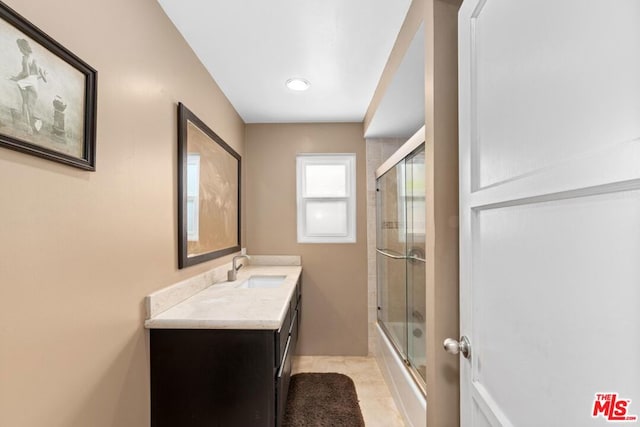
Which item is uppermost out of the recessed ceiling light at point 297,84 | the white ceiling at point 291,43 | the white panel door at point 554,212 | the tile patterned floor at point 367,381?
the white ceiling at point 291,43

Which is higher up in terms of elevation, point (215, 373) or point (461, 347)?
point (461, 347)

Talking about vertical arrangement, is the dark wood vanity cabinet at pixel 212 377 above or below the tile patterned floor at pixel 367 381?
above

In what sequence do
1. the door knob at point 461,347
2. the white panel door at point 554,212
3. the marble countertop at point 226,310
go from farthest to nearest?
the marble countertop at point 226,310 → the door knob at point 461,347 → the white panel door at point 554,212

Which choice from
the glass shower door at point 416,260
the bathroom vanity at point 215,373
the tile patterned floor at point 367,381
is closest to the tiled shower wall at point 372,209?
the tile patterned floor at point 367,381

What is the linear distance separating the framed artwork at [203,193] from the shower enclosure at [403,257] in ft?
4.45

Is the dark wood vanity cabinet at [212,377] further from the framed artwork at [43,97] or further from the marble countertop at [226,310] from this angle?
the framed artwork at [43,97]

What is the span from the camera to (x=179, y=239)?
1.66 m

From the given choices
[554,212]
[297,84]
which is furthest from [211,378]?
[297,84]

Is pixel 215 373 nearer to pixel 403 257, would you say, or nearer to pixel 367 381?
pixel 403 257

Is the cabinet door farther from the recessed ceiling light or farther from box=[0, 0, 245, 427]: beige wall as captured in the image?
the recessed ceiling light

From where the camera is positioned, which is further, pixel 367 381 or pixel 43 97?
pixel 367 381

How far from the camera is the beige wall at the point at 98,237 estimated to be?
2.63ft

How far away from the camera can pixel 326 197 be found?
10.4ft

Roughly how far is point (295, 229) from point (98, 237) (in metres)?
2.14
